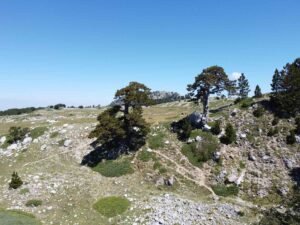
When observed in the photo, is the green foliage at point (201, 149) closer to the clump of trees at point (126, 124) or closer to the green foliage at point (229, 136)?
the green foliage at point (229, 136)

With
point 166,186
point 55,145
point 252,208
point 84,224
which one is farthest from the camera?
point 55,145

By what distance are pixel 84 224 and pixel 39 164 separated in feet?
75.3

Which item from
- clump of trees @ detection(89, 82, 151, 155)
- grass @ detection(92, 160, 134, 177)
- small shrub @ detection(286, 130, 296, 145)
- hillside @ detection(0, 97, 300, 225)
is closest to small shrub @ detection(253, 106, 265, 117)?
hillside @ detection(0, 97, 300, 225)

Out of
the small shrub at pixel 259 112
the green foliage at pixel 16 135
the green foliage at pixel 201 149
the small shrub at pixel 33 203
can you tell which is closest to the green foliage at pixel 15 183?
the small shrub at pixel 33 203

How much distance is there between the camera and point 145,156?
5088 cm

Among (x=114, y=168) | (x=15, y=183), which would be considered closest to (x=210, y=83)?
(x=114, y=168)

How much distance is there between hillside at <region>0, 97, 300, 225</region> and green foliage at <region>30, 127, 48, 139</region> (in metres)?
5.76

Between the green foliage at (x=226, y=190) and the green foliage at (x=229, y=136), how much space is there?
394 inches

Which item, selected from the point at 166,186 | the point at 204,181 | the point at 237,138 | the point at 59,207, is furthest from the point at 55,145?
the point at 237,138

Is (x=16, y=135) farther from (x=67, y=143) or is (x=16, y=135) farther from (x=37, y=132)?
(x=67, y=143)

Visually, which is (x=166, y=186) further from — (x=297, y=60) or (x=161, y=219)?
(x=297, y=60)

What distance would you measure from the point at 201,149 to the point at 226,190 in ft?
31.6

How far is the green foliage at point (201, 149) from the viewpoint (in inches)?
1927

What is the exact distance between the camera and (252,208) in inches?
1502
